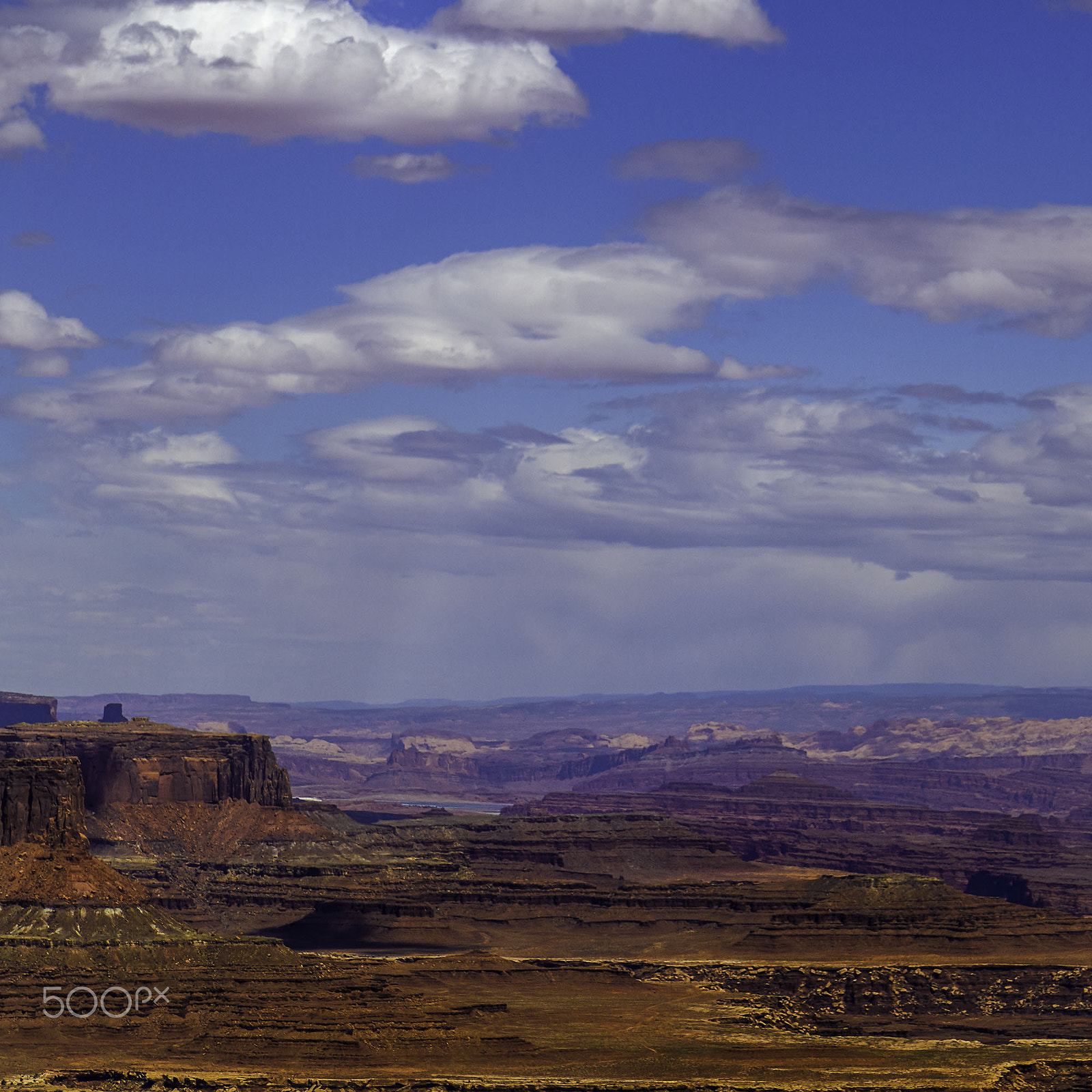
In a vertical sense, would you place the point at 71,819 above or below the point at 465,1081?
above

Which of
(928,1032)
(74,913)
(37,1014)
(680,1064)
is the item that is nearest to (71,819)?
(74,913)

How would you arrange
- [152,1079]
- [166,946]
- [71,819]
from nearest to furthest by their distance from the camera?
1. [152,1079]
2. [166,946]
3. [71,819]

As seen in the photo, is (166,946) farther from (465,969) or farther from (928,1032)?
(928,1032)

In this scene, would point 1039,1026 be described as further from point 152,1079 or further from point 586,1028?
point 152,1079

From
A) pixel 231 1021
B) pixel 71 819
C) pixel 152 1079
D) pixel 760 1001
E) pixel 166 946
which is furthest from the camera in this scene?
pixel 760 1001

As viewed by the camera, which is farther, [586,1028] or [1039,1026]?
[1039,1026]

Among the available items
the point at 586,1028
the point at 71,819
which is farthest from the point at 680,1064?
the point at 71,819
